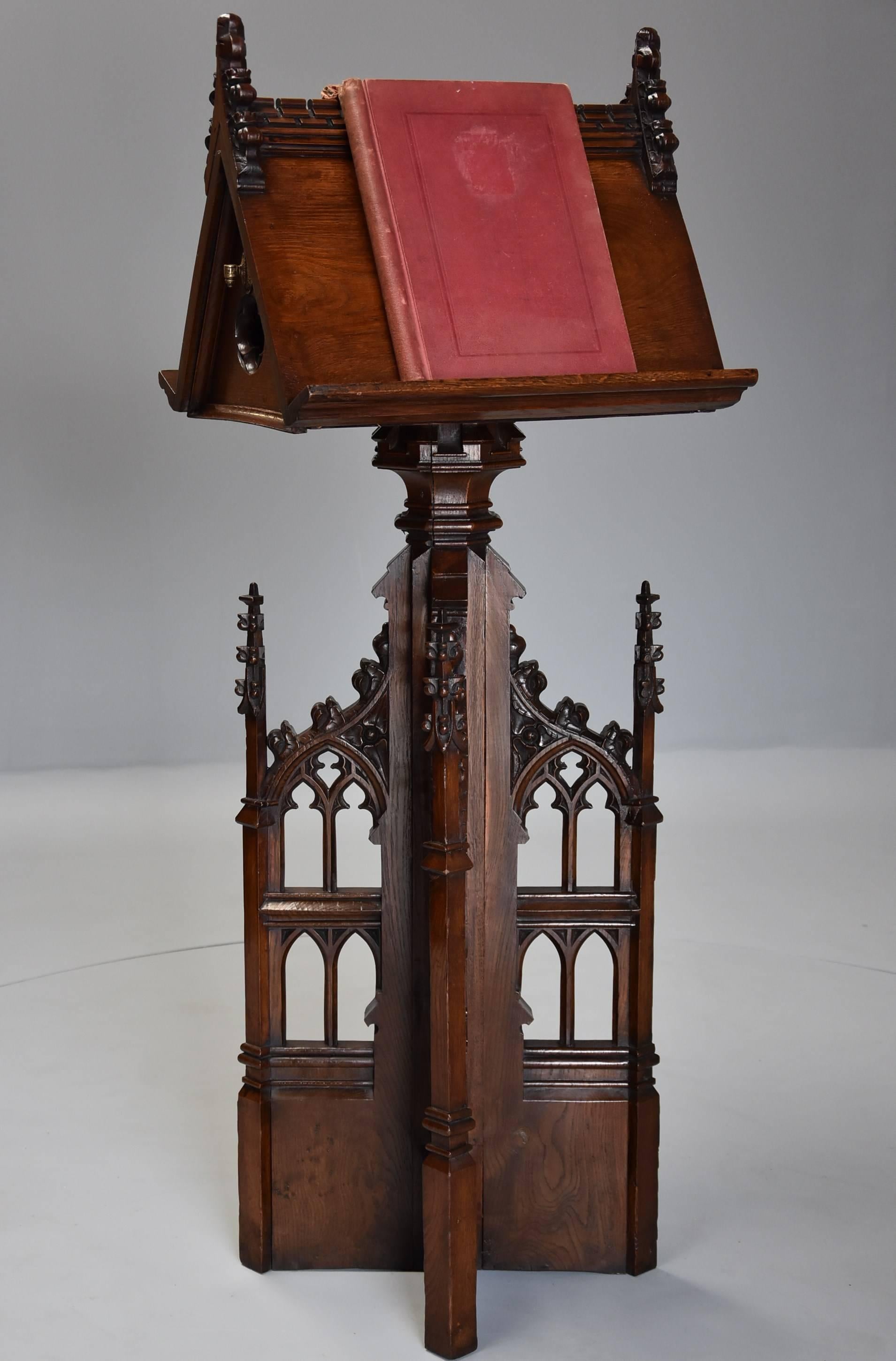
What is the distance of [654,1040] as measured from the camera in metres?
4.51

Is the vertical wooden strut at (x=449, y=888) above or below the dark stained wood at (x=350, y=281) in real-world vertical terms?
below

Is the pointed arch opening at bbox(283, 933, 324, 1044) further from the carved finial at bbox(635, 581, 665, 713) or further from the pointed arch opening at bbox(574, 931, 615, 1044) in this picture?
the carved finial at bbox(635, 581, 665, 713)

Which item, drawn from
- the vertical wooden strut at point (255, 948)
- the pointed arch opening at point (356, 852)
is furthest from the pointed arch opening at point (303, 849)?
the vertical wooden strut at point (255, 948)

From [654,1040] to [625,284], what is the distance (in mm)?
2352

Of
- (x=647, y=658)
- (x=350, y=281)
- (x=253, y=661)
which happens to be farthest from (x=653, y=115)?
(x=253, y=661)

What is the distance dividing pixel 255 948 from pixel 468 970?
0.43 metres

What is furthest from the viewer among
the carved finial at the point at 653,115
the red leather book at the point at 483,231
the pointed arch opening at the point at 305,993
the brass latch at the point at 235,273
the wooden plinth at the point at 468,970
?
the pointed arch opening at the point at 305,993

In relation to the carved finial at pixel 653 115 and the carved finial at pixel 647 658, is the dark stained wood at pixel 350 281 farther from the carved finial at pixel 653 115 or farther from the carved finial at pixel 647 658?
the carved finial at pixel 647 658

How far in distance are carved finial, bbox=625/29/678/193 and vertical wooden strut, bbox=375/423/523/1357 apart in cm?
54

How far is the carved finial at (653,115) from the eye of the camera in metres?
3.00

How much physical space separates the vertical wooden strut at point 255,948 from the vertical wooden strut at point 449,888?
0.37 metres

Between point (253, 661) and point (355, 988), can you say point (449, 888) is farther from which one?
point (355, 988)

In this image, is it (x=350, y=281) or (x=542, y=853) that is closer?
(x=350, y=281)

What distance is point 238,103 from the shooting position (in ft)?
8.95
